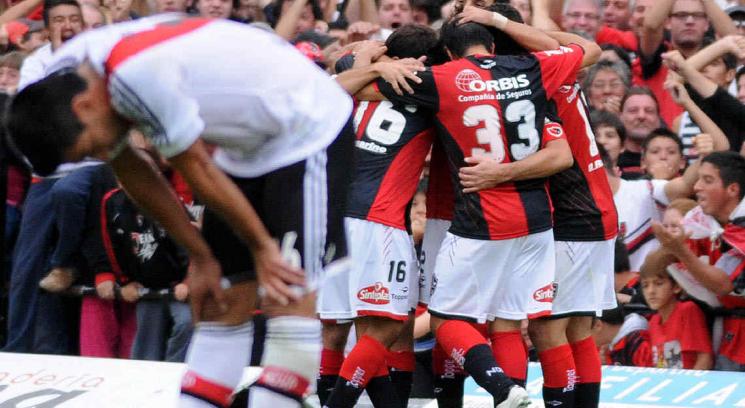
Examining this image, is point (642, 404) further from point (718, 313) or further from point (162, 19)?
point (162, 19)

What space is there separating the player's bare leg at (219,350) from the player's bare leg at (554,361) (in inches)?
84.1

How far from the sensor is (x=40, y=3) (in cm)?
1080

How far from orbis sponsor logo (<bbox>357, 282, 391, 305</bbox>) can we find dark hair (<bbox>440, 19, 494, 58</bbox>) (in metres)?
1.19

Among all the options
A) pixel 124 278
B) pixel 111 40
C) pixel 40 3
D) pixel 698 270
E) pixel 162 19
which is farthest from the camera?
pixel 40 3

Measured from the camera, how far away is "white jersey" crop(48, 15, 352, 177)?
403cm

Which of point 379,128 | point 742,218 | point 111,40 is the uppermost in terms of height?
point 111,40

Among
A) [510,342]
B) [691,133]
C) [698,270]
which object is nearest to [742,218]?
[698,270]

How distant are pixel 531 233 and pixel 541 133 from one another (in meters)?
0.47

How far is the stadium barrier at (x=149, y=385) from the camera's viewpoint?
22.3 ft

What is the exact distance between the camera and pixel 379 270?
6723 mm

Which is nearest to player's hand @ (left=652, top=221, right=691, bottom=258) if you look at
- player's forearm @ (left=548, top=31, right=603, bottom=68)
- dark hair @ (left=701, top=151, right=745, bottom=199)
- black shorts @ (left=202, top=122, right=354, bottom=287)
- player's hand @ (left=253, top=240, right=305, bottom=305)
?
dark hair @ (left=701, top=151, right=745, bottom=199)

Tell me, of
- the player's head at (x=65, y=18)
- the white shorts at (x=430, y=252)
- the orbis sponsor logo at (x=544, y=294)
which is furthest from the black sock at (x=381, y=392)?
the player's head at (x=65, y=18)

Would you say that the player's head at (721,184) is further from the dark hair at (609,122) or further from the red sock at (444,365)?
the red sock at (444,365)

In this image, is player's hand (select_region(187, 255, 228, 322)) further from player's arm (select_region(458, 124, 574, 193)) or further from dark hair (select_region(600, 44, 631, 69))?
dark hair (select_region(600, 44, 631, 69))
